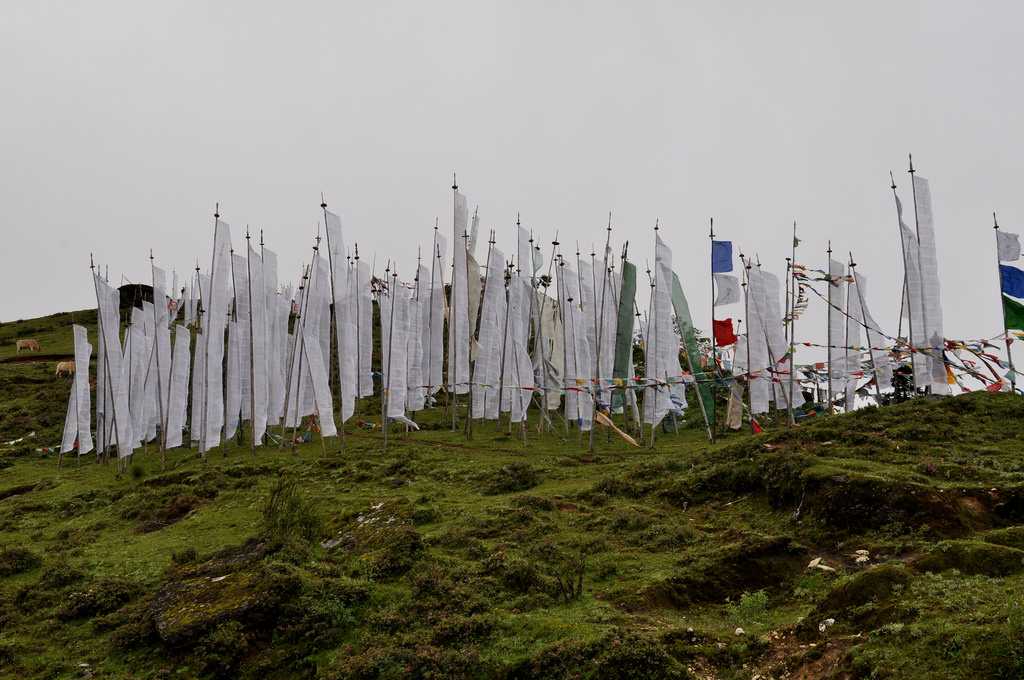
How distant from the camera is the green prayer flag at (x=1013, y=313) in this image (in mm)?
22422

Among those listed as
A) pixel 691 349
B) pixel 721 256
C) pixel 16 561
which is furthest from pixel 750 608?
pixel 16 561

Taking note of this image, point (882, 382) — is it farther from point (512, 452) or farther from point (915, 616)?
point (915, 616)

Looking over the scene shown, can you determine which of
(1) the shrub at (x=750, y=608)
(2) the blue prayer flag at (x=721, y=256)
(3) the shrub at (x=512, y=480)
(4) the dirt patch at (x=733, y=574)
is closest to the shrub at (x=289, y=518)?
(3) the shrub at (x=512, y=480)

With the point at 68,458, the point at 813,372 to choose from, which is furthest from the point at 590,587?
the point at 68,458

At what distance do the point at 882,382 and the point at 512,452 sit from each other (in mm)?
14476

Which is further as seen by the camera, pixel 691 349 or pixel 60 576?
pixel 691 349

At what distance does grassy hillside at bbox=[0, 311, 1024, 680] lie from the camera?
10.8 metres

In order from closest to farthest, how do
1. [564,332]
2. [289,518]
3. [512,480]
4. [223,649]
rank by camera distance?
1. [223,649]
2. [289,518]
3. [512,480]
4. [564,332]

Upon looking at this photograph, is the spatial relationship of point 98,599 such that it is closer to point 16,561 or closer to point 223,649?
point 223,649

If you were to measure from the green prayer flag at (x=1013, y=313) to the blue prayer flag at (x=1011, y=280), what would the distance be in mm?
254

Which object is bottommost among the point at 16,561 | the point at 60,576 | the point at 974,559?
the point at 60,576

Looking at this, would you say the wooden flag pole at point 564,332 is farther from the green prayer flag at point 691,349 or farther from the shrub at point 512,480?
the shrub at point 512,480

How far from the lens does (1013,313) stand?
22547mm

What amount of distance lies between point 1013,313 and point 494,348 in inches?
663
